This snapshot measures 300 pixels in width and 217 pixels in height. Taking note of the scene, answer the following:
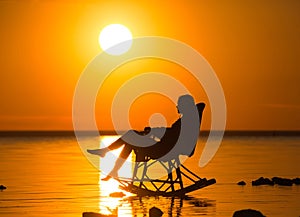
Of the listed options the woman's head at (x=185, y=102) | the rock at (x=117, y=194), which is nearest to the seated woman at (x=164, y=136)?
the woman's head at (x=185, y=102)

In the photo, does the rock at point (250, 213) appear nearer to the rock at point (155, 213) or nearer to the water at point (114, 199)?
the water at point (114, 199)

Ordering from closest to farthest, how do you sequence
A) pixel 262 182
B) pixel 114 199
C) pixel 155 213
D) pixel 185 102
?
1. pixel 155 213
2. pixel 185 102
3. pixel 114 199
4. pixel 262 182

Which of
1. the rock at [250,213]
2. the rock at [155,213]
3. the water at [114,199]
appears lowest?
the rock at [250,213]

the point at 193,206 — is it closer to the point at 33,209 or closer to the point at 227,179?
the point at 33,209

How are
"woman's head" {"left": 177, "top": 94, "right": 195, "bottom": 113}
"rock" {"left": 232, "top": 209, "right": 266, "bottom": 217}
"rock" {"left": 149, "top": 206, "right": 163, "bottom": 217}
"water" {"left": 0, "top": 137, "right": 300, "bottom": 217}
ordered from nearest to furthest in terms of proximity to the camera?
1. "rock" {"left": 232, "top": 209, "right": 266, "bottom": 217}
2. "rock" {"left": 149, "top": 206, "right": 163, "bottom": 217}
3. "water" {"left": 0, "top": 137, "right": 300, "bottom": 217}
4. "woman's head" {"left": 177, "top": 94, "right": 195, "bottom": 113}

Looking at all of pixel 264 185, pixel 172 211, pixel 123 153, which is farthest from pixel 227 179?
pixel 172 211

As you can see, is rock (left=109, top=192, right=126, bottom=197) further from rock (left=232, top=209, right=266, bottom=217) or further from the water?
rock (left=232, top=209, right=266, bottom=217)

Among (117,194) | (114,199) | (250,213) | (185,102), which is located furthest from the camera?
(117,194)

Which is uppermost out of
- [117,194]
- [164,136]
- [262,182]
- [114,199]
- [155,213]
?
[262,182]

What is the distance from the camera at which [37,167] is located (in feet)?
116

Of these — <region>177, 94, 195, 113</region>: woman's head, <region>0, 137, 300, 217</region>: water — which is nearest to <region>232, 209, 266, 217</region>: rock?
<region>0, 137, 300, 217</region>: water

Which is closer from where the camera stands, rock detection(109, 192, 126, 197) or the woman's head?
the woman's head

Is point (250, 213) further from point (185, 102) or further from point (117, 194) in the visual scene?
point (117, 194)

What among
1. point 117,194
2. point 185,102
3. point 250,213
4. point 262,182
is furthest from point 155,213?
point 262,182
